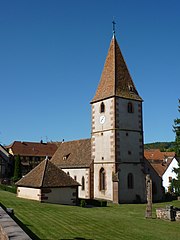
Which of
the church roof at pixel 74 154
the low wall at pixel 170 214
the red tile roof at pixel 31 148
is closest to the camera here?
the low wall at pixel 170 214

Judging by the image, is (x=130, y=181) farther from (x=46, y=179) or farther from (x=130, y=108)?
(x=46, y=179)

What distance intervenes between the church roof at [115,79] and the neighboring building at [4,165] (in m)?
40.8

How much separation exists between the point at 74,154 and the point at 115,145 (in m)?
11.4

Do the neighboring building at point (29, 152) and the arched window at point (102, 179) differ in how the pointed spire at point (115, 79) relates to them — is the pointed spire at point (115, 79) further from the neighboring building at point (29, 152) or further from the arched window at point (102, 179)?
the neighboring building at point (29, 152)

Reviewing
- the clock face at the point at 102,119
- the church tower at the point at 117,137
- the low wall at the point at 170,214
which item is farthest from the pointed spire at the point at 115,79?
the low wall at the point at 170,214

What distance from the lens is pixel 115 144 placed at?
3888 centimetres

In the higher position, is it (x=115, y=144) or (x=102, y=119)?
(x=102, y=119)

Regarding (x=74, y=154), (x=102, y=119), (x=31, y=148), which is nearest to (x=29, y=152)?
(x=31, y=148)

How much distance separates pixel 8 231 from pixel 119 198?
3050 centimetres

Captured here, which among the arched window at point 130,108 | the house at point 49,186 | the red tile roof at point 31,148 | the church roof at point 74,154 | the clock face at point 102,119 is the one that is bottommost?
the house at point 49,186

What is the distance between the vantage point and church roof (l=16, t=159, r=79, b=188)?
105 feet

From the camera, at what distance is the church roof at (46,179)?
3191cm

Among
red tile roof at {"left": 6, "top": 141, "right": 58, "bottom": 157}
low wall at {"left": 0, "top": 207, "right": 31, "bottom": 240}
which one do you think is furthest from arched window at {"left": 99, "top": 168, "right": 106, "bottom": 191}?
red tile roof at {"left": 6, "top": 141, "right": 58, "bottom": 157}

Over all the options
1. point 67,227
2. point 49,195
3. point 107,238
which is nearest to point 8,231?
point 107,238
